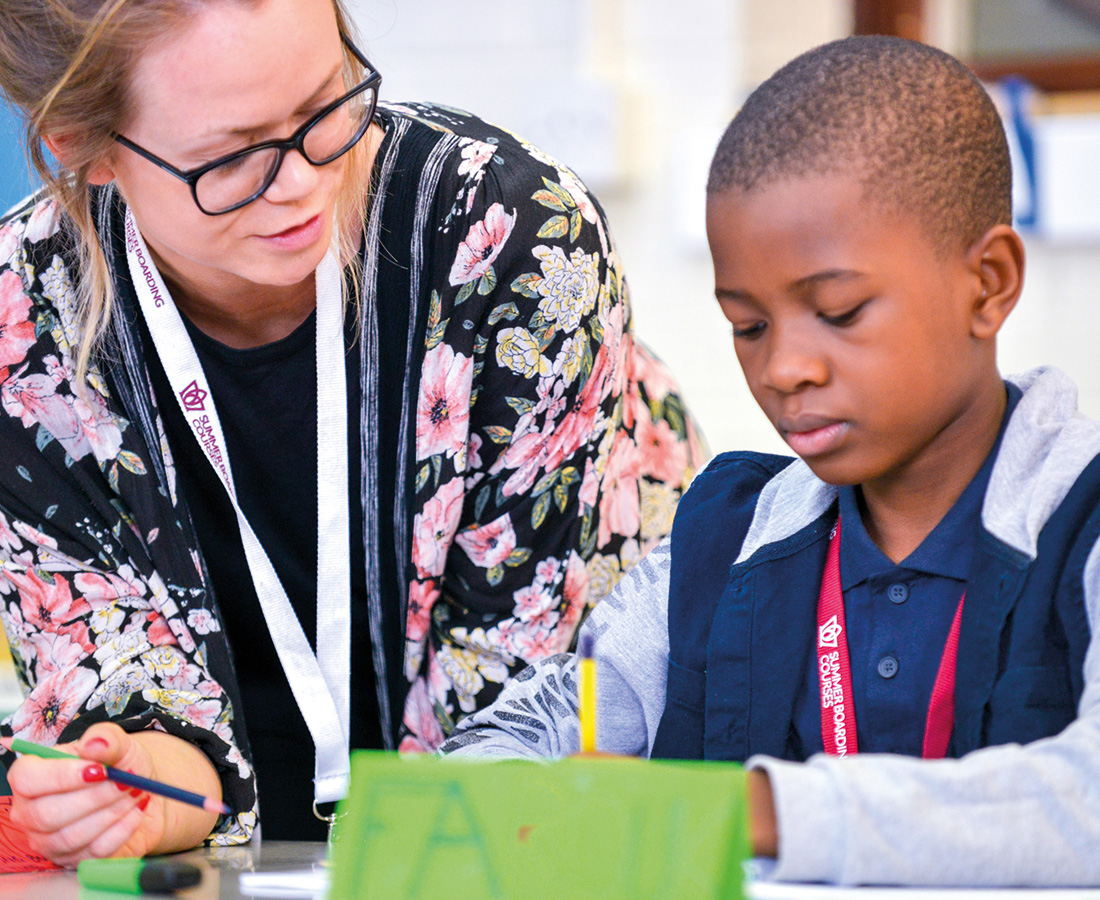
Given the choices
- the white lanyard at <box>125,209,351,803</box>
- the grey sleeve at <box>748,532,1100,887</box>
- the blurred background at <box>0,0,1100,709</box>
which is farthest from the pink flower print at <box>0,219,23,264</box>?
the blurred background at <box>0,0,1100,709</box>

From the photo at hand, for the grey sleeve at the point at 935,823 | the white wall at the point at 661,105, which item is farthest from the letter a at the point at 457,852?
the white wall at the point at 661,105

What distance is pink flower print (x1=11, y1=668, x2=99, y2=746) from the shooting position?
1.16m

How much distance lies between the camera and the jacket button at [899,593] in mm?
908

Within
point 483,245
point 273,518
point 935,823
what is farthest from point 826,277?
point 273,518

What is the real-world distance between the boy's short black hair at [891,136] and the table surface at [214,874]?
0.55 metres

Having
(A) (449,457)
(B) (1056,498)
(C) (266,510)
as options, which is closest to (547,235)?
(A) (449,457)

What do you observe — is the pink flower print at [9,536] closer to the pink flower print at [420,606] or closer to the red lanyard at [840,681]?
the pink flower print at [420,606]

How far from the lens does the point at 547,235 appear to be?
127cm

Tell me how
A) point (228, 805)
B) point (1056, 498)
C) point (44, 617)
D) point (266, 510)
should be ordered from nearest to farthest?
point (1056, 498)
point (228, 805)
point (44, 617)
point (266, 510)

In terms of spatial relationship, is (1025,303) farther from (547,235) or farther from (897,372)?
(897,372)

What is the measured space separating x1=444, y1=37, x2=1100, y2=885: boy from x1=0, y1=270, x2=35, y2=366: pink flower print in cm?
65

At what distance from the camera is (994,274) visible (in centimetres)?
88

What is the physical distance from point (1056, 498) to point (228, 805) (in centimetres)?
73

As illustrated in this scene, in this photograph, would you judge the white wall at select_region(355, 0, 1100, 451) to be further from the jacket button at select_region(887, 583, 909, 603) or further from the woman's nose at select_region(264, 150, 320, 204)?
the jacket button at select_region(887, 583, 909, 603)
